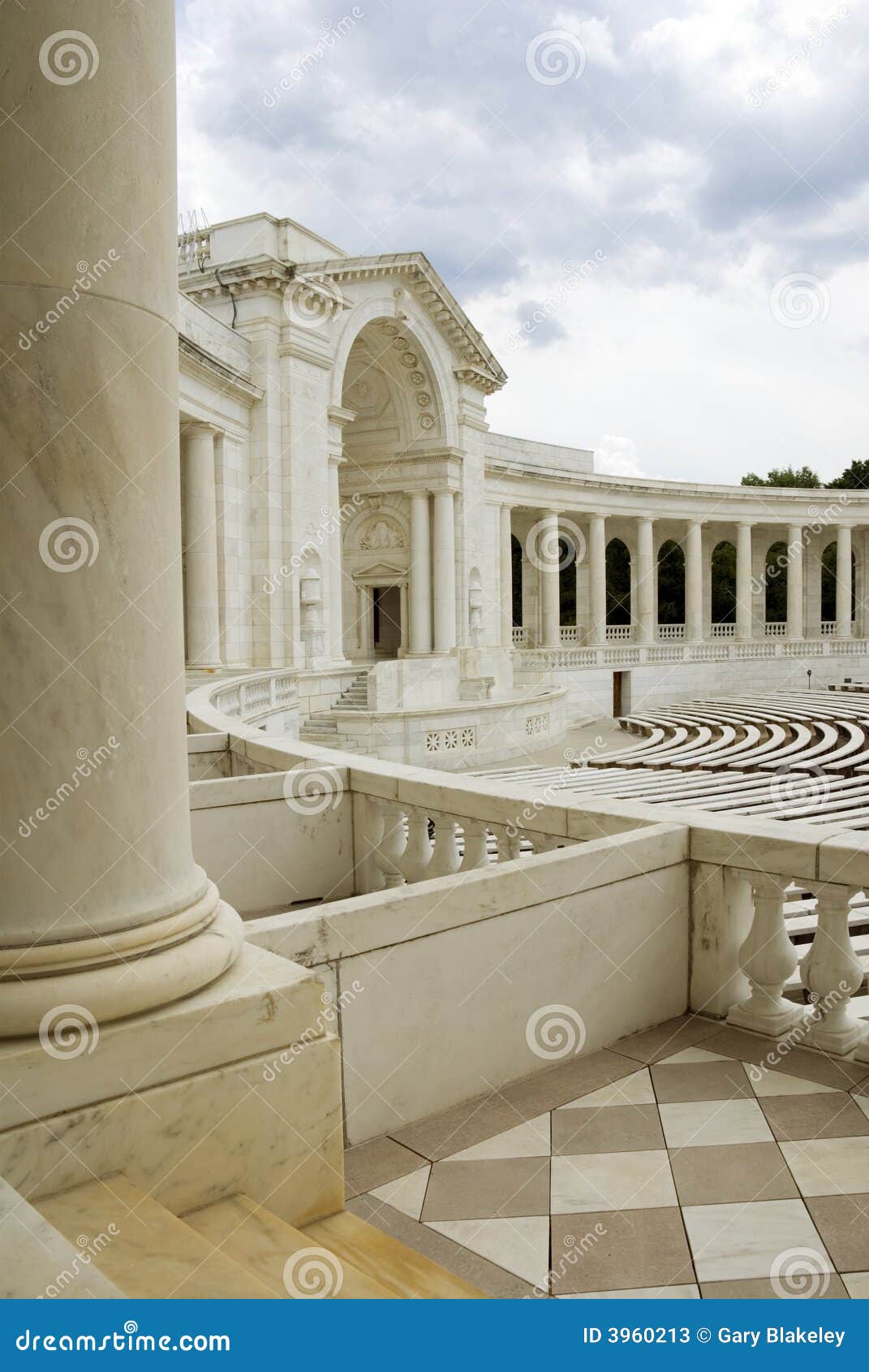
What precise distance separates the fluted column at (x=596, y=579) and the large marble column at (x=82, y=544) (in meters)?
59.7

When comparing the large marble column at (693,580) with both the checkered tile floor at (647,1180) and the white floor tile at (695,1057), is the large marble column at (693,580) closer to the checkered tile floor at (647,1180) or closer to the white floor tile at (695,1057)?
the white floor tile at (695,1057)

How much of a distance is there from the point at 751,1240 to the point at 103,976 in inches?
114

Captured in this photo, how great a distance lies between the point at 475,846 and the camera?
26.6 ft

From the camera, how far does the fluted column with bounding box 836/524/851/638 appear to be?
230 feet

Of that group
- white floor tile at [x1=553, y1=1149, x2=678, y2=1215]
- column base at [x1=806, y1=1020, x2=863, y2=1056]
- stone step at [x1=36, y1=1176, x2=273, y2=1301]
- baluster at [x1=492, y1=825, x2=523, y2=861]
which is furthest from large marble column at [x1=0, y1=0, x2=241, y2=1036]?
baluster at [x1=492, y1=825, x2=523, y2=861]

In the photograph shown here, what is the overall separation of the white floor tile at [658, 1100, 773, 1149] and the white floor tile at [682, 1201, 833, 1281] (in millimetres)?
556

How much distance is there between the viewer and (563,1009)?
607 centimetres

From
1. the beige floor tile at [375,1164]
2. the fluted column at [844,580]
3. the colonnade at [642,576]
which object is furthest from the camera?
the fluted column at [844,580]

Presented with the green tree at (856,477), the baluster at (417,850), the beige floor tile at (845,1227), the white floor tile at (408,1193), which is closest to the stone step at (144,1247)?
the white floor tile at (408,1193)

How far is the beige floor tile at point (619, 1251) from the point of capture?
3.94 meters

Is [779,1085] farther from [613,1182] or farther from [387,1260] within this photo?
[387,1260]

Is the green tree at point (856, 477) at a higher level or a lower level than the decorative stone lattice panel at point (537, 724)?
higher

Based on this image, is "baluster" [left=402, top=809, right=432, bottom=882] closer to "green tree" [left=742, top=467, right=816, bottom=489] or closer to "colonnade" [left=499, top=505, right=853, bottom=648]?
"colonnade" [left=499, top=505, right=853, bottom=648]

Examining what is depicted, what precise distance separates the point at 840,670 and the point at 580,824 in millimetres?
63283
